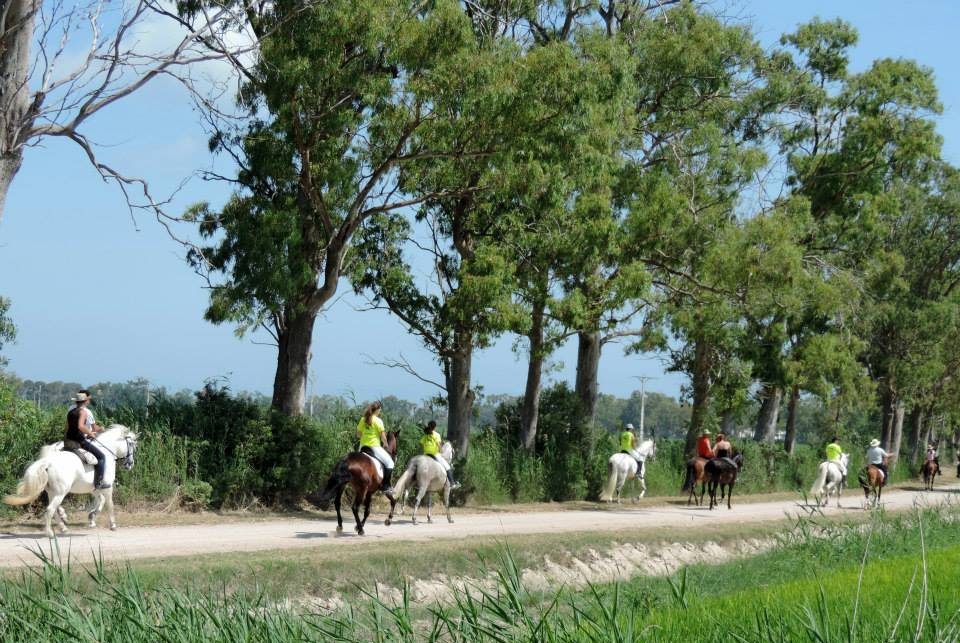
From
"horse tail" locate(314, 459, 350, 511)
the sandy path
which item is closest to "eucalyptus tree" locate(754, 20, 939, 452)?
the sandy path

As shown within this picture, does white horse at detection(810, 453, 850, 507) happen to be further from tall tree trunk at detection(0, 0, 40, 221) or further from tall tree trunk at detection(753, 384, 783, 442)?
tall tree trunk at detection(0, 0, 40, 221)

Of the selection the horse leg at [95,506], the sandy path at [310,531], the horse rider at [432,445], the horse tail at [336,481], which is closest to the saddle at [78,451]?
the horse leg at [95,506]

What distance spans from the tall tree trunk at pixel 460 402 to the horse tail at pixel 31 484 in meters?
12.0

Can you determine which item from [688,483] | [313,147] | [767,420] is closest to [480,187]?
[313,147]

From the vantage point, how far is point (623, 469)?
30734mm

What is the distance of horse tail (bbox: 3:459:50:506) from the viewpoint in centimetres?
1669

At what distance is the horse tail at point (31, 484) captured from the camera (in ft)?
54.7

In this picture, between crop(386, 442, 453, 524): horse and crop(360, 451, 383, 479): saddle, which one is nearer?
crop(360, 451, 383, 479): saddle

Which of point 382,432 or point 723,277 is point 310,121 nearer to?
point 382,432

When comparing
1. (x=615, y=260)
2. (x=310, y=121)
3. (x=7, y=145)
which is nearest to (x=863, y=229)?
(x=615, y=260)

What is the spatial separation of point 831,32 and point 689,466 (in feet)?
54.1

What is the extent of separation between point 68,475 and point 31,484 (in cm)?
70

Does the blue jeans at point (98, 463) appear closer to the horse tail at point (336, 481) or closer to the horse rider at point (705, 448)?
the horse tail at point (336, 481)

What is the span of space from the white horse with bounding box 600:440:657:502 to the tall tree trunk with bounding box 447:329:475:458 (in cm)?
434
